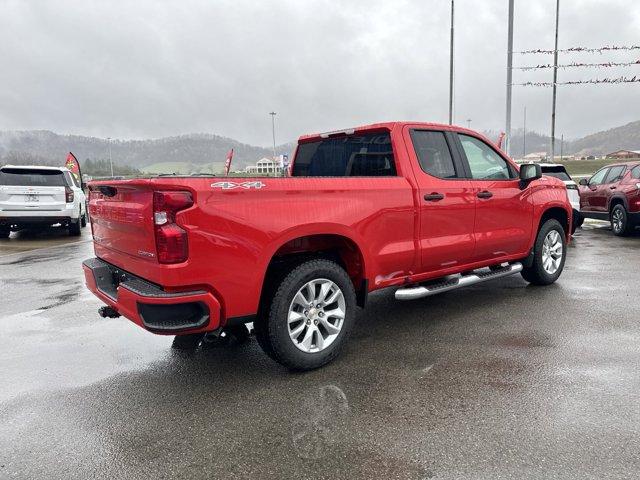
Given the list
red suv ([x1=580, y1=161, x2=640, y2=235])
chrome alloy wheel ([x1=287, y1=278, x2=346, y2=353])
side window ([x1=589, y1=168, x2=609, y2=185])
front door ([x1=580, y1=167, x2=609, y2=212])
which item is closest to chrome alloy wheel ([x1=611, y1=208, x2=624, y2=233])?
red suv ([x1=580, y1=161, x2=640, y2=235])

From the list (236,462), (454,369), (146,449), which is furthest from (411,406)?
(146,449)

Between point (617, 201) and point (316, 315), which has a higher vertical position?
point (617, 201)

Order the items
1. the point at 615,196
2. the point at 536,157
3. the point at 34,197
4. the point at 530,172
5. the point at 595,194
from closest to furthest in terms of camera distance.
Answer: the point at 530,172 < the point at 615,196 < the point at 34,197 < the point at 595,194 < the point at 536,157

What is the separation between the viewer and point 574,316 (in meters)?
4.83

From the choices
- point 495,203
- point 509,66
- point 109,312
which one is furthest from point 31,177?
point 509,66

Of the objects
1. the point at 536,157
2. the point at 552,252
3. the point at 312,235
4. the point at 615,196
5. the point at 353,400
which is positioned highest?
the point at 536,157

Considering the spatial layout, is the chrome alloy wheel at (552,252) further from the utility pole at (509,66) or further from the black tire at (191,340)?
the utility pole at (509,66)

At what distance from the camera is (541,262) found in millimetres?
5910

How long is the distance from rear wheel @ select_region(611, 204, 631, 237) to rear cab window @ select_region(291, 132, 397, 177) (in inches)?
333

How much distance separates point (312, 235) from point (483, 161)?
243 cm

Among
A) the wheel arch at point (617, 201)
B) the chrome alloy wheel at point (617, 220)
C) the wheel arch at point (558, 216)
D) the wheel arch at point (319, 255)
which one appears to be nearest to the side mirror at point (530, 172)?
the wheel arch at point (558, 216)

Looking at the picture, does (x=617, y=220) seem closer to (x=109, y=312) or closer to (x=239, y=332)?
(x=239, y=332)

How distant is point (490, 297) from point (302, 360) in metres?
3.04

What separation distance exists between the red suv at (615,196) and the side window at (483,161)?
658 centimetres
